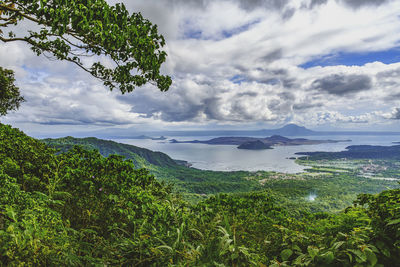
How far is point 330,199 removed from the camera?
6825 cm

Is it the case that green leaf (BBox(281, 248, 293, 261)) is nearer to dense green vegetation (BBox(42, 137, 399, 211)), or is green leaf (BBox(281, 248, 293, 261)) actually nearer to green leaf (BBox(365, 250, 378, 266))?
green leaf (BBox(365, 250, 378, 266))

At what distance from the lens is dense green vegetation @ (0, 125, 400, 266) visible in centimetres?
151

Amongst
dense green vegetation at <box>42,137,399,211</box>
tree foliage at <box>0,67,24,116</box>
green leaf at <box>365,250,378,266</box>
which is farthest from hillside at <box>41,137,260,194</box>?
green leaf at <box>365,250,378,266</box>

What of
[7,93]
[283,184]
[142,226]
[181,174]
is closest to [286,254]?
[142,226]

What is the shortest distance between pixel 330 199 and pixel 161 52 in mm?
80720

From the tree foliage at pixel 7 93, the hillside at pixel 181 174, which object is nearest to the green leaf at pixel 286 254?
the tree foliage at pixel 7 93

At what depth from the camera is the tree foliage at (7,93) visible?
1664 centimetres

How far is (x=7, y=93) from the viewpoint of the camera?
17.3m

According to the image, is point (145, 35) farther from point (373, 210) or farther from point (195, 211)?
point (373, 210)

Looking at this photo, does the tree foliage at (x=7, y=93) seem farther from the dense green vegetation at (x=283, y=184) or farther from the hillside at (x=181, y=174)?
the dense green vegetation at (x=283, y=184)

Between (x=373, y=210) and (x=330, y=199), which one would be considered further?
(x=330, y=199)

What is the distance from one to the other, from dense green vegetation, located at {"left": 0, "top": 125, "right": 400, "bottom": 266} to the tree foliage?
17.3m

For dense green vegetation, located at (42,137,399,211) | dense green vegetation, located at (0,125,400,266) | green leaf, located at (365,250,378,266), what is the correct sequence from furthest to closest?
dense green vegetation, located at (42,137,399,211)
dense green vegetation, located at (0,125,400,266)
green leaf, located at (365,250,378,266)

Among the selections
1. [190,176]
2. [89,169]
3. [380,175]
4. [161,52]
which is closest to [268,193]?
[89,169]
